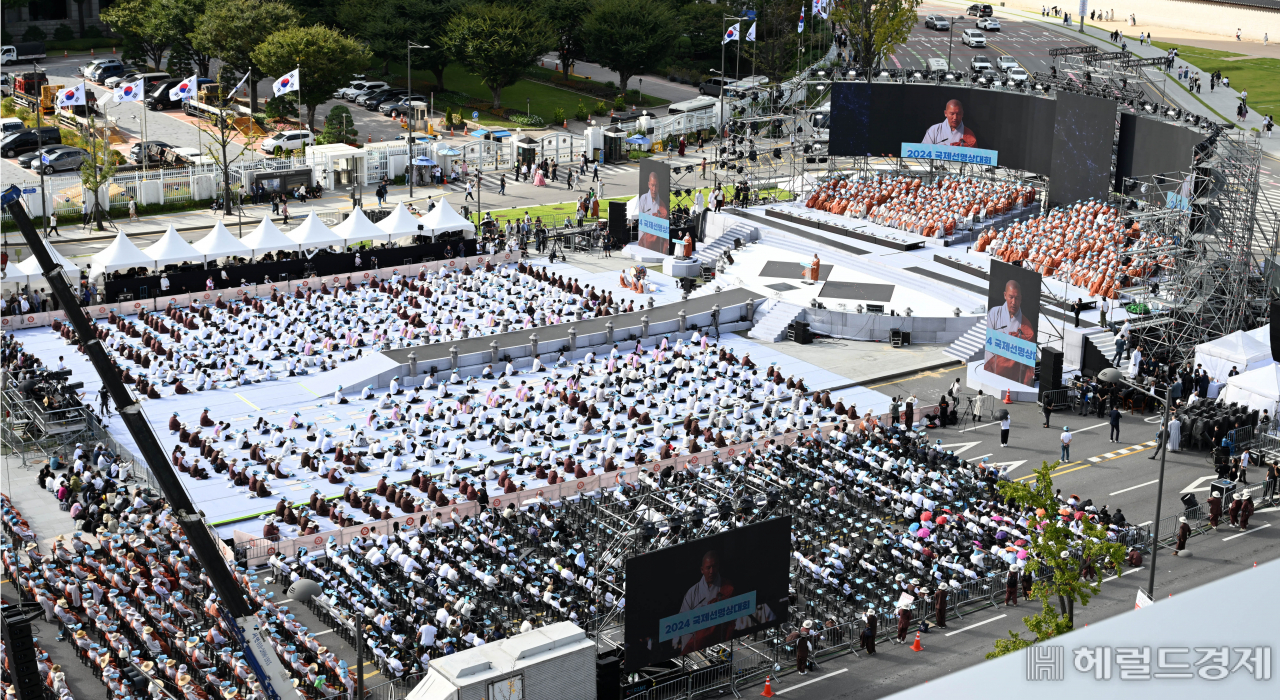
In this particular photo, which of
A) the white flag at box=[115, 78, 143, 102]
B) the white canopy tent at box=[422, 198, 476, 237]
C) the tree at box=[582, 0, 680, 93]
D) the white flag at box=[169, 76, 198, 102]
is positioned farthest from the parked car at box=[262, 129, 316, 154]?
the tree at box=[582, 0, 680, 93]

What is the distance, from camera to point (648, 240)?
68.8 metres

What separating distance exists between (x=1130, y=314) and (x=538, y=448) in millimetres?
Result: 25447

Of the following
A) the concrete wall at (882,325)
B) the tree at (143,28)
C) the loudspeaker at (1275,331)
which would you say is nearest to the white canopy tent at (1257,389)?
the loudspeaker at (1275,331)

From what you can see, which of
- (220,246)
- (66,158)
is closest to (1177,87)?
(220,246)

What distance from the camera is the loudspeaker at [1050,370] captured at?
4878cm

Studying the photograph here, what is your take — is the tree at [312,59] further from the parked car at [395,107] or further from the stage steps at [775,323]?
the stage steps at [775,323]

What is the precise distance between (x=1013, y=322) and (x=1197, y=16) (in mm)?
99332

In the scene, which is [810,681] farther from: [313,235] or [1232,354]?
[313,235]

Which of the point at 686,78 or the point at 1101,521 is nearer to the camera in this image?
the point at 1101,521

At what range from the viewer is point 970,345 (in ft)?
180

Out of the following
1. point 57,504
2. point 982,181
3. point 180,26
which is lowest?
point 57,504

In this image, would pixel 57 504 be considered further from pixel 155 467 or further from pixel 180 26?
pixel 180 26

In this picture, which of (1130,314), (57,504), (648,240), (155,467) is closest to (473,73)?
(648,240)

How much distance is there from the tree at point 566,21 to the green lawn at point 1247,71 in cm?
4958
